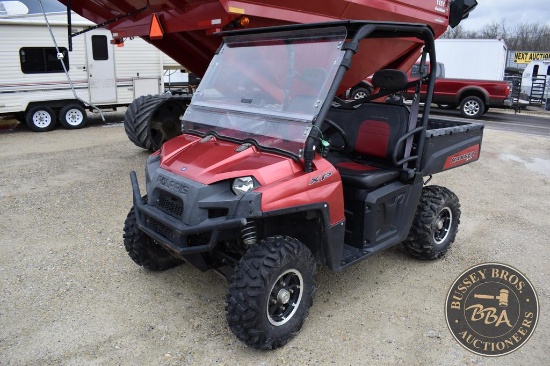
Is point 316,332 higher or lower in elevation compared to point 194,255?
lower

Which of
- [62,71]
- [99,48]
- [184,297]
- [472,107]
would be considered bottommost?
[184,297]

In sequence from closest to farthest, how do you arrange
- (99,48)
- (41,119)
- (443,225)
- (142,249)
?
1. (142,249)
2. (443,225)
3. (41,119)
4. (99,48)

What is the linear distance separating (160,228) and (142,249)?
0.69 meters

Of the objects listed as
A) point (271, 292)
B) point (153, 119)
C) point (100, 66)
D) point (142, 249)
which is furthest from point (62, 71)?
point (271, 292)

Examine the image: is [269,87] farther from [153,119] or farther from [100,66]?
[100,66]

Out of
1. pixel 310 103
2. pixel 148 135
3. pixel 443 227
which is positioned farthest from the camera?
pixel 148 135

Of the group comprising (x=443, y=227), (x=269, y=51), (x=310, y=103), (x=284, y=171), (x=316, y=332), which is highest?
(x=269, y=51)

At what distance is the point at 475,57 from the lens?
57.4ft

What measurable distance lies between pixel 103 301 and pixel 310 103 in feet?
7.03

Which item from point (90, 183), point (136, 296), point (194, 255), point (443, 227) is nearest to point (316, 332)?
point (194, 255)

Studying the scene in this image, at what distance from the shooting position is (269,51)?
11.4ft

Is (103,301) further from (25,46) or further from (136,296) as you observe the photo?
(25,46)

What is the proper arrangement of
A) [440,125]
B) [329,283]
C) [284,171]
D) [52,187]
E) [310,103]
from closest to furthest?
1. [284,171]
2. [310,103]
3. [329,283]
4. [440,125]
5. [52,187]

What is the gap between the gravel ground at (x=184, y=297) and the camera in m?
3.01
